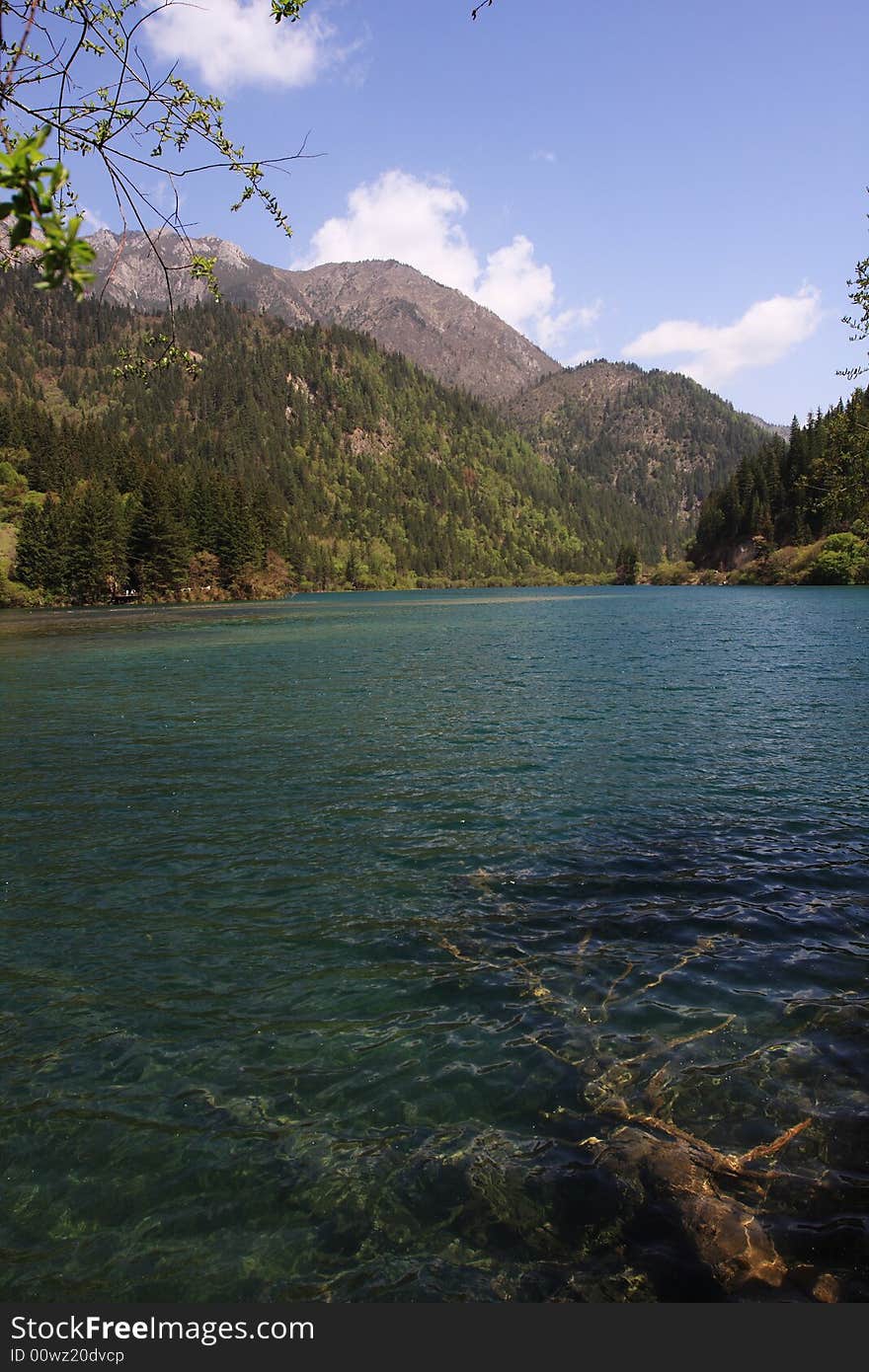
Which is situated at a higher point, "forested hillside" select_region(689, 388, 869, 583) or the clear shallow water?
"forested hillside" select_region(689, 388, 869, 583)

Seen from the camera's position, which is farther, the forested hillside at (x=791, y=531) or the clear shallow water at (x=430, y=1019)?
the forested hillside at (x=791, y=531)

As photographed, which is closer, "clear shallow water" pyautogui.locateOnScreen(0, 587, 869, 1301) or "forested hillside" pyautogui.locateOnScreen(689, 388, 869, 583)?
"clear shallow water" pyautogui.locateOnScreen(0, 587, 869, 1301)

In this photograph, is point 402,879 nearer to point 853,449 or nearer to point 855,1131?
point 855,1131

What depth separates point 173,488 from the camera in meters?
138

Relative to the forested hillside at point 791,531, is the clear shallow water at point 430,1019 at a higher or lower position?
lower

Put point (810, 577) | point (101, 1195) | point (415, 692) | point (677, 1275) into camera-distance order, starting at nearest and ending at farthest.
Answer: point (677, 1275), point (101, 1195), point (415, 692), point (810, 577)

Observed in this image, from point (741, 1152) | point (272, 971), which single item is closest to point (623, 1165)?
point (741, 1152)

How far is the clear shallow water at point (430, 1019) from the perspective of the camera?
19.3ft

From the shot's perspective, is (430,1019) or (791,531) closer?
(430,1019)

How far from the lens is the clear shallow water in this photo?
5.89 meters

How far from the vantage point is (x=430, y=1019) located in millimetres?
9047

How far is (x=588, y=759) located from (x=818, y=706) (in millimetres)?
13976

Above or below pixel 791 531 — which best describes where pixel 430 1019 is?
below

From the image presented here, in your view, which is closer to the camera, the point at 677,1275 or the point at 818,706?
the point at 677,1275
